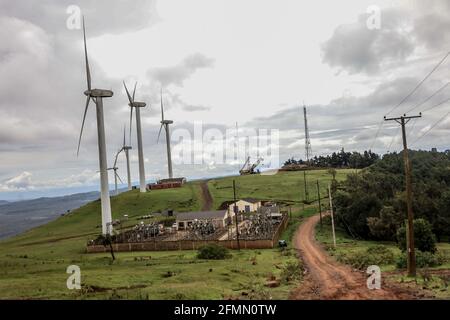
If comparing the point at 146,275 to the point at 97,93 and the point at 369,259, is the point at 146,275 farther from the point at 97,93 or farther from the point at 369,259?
the point at 97,93

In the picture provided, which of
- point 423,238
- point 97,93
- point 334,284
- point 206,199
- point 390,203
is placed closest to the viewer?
point 334,284

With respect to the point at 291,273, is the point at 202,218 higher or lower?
higher

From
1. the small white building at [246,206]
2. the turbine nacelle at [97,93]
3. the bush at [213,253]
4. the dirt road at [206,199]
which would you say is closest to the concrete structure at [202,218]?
the small white building at [246,206]

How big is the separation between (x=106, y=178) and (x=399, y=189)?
2435 inches

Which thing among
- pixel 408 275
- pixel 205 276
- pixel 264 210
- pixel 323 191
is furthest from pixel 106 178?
pixel 323 191

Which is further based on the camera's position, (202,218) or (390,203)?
(202,218)

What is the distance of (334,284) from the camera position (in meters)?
32.9

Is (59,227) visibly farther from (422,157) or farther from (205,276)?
(422,157)

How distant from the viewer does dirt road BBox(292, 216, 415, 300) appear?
2798 centimetres

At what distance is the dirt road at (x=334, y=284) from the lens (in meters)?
28.0

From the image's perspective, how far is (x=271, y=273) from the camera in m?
39.0

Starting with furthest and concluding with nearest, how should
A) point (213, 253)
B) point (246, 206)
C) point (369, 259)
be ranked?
point (246, 206), point (213, 253), point (369, 259)

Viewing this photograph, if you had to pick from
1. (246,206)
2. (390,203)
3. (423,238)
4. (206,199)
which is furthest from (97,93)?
(423,238)

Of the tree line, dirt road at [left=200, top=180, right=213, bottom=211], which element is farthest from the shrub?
dirt road at [left=200, top=180, right=213, bottom=211]
